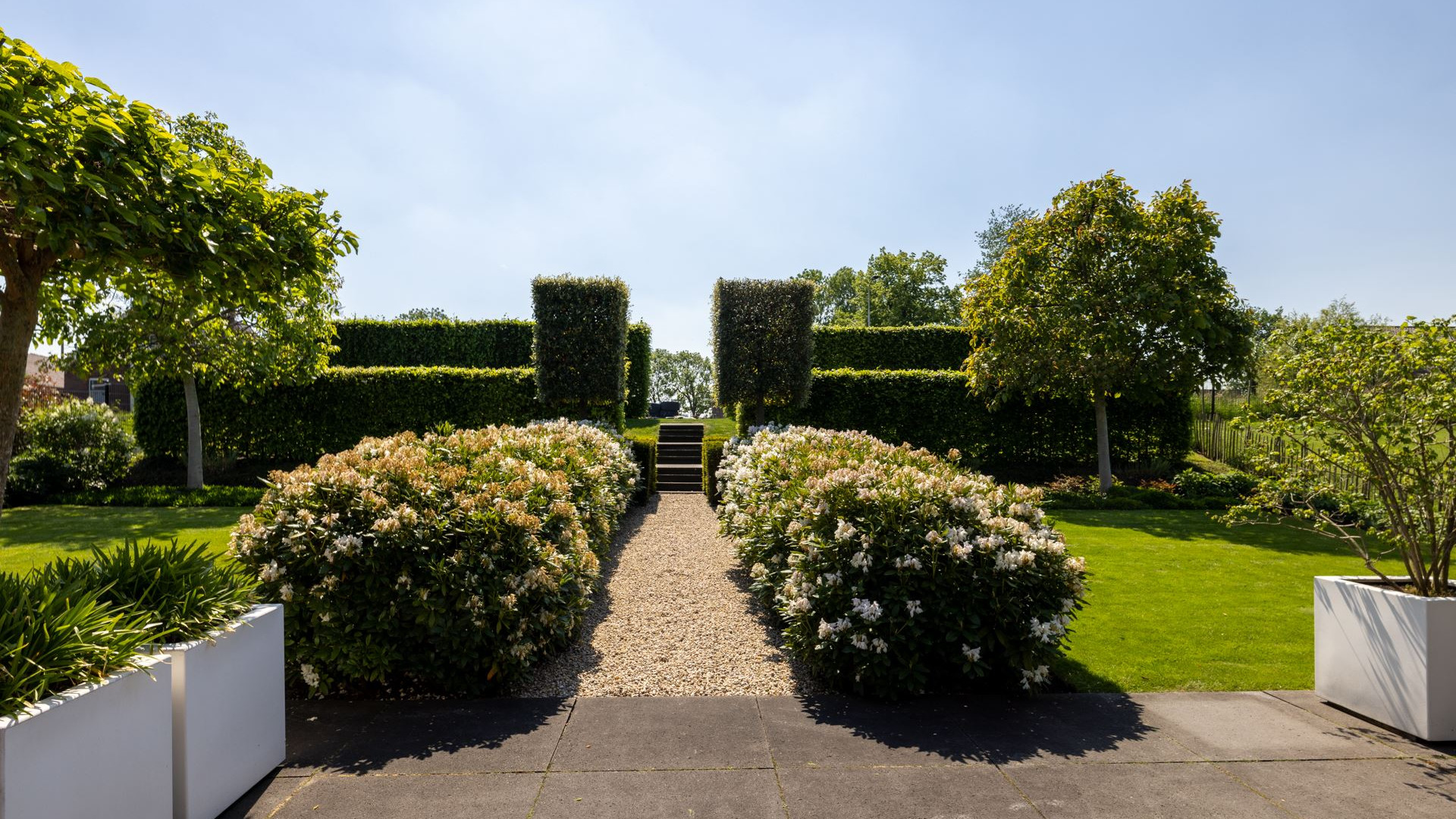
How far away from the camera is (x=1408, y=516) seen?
404cm

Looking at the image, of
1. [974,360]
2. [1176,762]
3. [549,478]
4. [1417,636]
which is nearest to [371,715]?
[549,478]

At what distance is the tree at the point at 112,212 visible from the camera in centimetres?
259

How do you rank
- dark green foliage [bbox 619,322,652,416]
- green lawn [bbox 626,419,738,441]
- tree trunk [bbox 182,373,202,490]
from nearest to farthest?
tree trunk [bbox 182,373,202,490]
green lawn [bbox 626,419,738,441]
dark green foliage [bbox 619,322,652,416]

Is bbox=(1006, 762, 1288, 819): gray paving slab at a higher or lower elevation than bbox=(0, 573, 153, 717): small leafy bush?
lower

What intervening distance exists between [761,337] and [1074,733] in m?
11.3

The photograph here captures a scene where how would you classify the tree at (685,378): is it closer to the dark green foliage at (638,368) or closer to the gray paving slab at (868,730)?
the dark green foliage at (638,368)

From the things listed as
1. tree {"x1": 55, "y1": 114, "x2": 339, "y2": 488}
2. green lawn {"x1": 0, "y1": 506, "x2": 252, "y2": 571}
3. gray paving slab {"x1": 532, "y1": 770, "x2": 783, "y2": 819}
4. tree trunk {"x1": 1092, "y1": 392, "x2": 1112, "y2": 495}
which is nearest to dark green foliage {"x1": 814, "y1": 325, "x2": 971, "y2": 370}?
tree trunk {"x1": 1092, "y1": 392, "x2": 1112, "y2": 495}

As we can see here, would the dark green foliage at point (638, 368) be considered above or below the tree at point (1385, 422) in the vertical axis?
above

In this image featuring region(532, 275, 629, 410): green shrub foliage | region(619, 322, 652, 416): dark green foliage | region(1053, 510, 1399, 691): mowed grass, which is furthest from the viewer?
region(619, 322, 652, 416): dark green foliage

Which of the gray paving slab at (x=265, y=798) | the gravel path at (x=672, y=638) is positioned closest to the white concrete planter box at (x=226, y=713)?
the gray paving slab at (x=265, y=798)

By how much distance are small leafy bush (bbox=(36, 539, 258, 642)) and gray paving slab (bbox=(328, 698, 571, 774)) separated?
3.05ft

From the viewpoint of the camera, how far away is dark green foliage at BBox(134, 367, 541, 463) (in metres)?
15.5

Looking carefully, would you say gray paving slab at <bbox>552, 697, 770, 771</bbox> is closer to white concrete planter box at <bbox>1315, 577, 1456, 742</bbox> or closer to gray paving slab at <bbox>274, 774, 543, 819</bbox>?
gray paving slab at <bbox>274, 774, 543, 819</bbox>

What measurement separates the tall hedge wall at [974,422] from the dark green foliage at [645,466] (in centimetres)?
347
